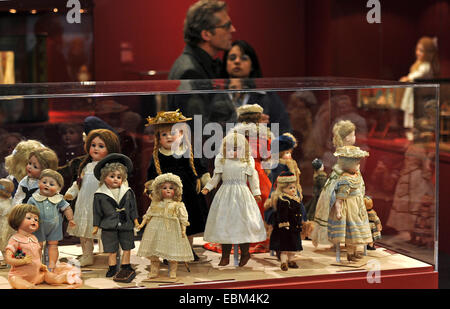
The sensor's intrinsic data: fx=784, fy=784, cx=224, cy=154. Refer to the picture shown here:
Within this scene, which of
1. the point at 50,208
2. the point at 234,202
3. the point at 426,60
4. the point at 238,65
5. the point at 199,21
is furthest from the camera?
the point at 426,60

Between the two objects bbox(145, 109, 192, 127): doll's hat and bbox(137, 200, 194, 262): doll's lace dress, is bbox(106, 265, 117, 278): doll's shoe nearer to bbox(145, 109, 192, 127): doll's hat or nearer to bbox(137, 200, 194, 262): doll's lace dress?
bbox(137, 200, 194, 262): doll's lace dress

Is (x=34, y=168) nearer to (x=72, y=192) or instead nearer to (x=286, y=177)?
(x=72, y=192)

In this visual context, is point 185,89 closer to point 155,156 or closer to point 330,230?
point 155,156

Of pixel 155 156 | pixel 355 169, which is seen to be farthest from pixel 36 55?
pixel 355 169

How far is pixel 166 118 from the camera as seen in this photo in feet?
12.9

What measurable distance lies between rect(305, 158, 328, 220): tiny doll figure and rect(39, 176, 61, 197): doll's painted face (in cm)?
133

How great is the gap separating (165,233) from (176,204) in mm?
153

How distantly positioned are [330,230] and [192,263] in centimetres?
76

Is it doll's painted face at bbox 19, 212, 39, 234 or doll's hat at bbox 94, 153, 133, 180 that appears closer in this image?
doll's painted face at bbox 19, 212, 39, 234

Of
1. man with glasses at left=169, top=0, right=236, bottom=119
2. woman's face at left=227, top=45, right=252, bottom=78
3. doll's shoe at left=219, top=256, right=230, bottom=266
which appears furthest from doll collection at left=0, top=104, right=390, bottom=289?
woman's face at left=227, top=45, right=252, bottom=78

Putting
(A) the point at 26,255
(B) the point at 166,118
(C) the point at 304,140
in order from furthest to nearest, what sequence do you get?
(C) the point at 304,140 → (B) the point at 166,118 → (A) the point at 26,255

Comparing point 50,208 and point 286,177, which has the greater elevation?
point 286,177

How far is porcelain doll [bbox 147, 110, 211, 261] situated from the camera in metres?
3.96

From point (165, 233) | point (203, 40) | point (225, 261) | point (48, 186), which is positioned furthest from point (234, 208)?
point (203, 40)
